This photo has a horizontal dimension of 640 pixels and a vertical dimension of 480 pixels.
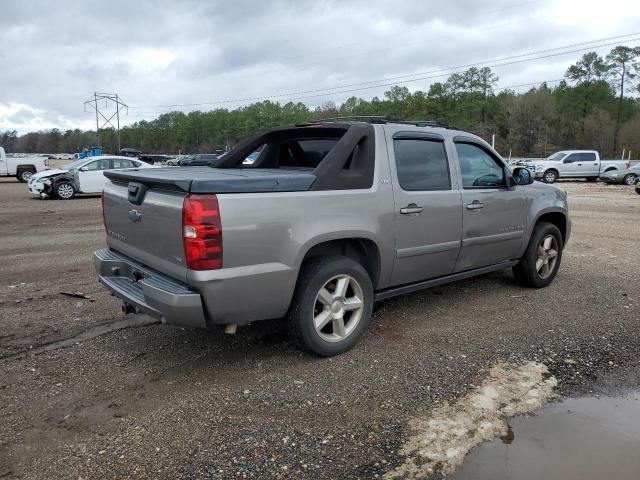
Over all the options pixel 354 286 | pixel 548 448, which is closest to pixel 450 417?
pixel 548 448

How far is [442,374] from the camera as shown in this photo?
12.0 feet

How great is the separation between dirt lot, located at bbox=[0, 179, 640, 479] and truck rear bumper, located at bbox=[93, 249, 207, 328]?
0.54 metres

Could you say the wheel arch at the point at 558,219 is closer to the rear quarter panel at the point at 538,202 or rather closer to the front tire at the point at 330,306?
the rear quarter panel at the point at 538,202

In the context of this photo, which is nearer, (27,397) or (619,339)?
Answer: (27,397)

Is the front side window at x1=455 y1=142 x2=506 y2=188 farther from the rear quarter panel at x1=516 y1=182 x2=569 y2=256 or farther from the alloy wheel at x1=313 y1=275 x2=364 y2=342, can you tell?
the alloy wheel at x1=313 y1=275 x2=364 y2=342

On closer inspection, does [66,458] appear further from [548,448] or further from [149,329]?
[548,448]

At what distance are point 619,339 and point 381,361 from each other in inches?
85.5

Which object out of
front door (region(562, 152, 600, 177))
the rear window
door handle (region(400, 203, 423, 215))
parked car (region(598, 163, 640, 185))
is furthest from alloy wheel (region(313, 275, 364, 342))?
front door (region(562, 152, 600, 177))

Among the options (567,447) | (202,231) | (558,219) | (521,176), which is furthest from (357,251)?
(558,219)

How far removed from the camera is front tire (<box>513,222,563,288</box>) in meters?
5.65

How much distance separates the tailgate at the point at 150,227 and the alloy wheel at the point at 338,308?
1.10 metres

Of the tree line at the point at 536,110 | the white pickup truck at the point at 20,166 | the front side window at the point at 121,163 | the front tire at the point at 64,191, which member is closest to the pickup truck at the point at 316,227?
the front side window at the point at 121,163

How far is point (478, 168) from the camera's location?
506 cm

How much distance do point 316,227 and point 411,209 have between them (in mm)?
1018
